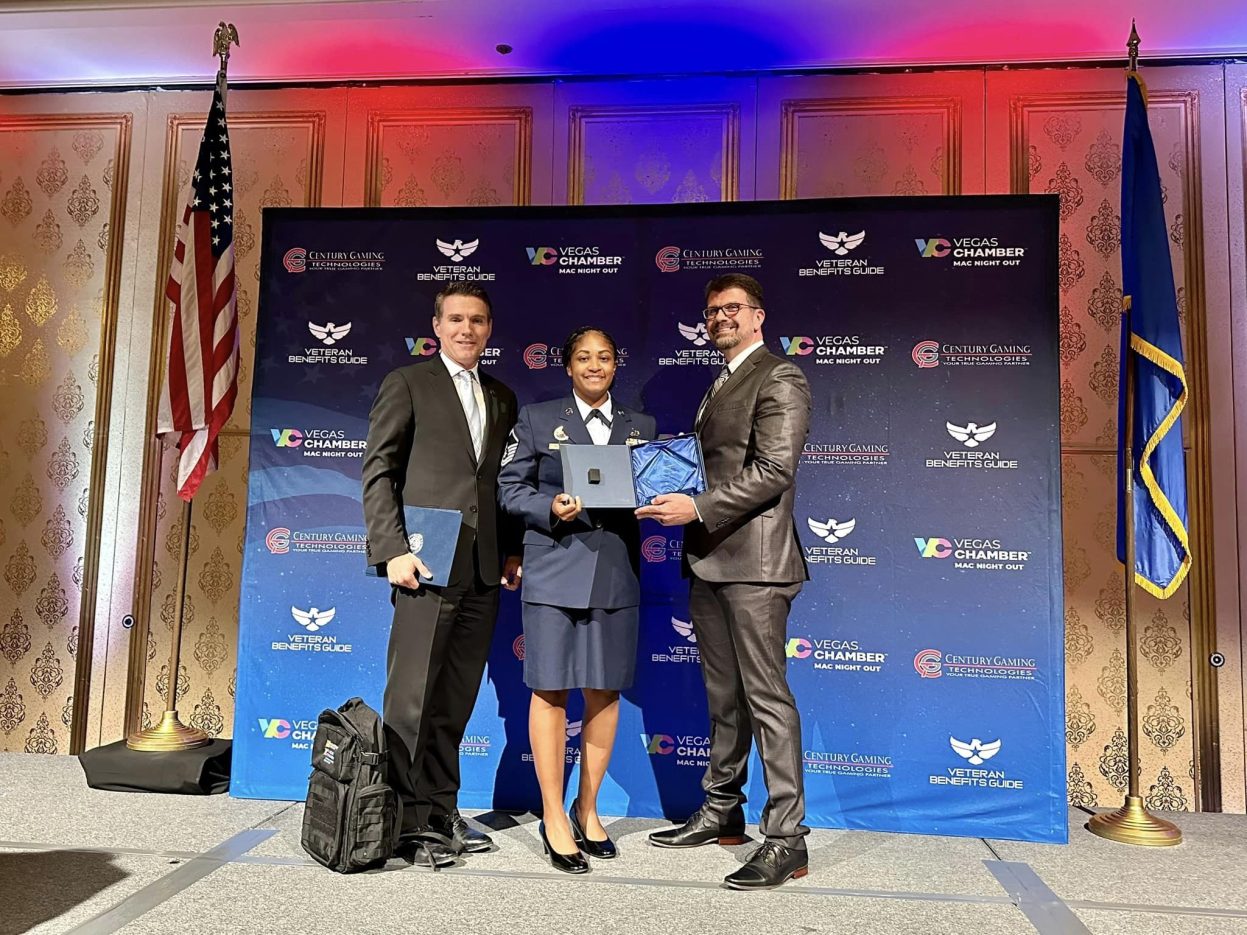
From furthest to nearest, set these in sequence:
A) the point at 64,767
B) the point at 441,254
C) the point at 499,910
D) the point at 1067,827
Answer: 1. the point at 64,767
2. the point at 441,254
3. the point at 1067,827
4. the point at 499,910

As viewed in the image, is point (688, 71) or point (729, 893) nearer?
point (729, 893)

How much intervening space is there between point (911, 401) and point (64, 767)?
4170mm

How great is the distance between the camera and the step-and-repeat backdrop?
12.0 ft

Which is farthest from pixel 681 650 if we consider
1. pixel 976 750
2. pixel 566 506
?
pixel 976 750

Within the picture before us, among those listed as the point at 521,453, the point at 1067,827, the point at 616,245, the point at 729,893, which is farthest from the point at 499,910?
the point at 616,245

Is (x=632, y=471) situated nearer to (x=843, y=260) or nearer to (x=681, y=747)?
(x=681, y=747)

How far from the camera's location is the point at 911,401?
379cm

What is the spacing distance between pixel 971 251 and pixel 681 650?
6.53 ft

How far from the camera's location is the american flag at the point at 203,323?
13.9ft

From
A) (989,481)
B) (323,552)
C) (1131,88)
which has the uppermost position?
(1131,88)

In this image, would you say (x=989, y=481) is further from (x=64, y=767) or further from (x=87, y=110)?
(x=87, y=110)

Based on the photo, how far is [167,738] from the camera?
13.3 ft

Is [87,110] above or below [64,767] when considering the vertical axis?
above

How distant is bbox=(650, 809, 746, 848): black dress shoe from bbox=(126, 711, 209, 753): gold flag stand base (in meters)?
2.10
